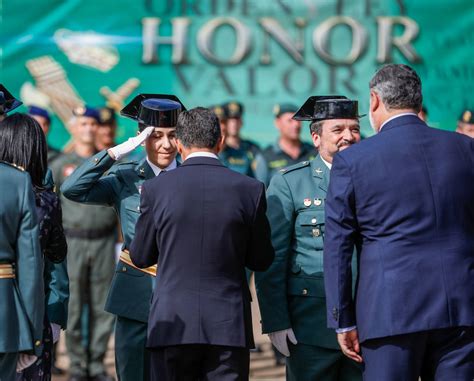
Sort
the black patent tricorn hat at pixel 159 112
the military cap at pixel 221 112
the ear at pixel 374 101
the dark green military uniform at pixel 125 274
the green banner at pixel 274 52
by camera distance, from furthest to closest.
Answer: the green banner at pixel 274 52 → the military cap at pixel 221 112 → the black patent tricorn hat at pixel 159 112 → the dark green military uniform at pixel 125 274 → the ear at pixel 374 101

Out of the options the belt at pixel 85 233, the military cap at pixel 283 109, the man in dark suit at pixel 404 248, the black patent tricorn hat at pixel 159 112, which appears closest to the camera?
the man in dark suit at pixel 404 248

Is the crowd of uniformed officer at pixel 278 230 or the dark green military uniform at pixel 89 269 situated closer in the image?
the crowd of uniformed officer at pixel 278 230

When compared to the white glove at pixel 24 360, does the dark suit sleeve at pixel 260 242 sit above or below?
above

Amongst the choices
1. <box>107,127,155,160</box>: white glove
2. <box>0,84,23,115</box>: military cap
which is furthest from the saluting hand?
<box>0,84,23,115</box>: military cap

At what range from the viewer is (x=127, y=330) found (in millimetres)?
5297

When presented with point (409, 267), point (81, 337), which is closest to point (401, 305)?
point (409, 267)

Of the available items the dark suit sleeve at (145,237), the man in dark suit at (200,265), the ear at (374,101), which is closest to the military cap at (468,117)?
the ear at (374,101)

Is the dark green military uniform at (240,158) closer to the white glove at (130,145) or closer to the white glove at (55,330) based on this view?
the white glove at (130,145)

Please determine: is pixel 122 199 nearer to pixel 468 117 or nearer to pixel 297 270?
pixel 297 270

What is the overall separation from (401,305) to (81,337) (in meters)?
4.22

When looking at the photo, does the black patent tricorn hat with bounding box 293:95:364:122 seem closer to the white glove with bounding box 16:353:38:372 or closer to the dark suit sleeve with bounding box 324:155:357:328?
the dark suit sleeve with bounding box 324:155:357:328

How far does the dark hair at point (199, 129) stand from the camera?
15.5 feet

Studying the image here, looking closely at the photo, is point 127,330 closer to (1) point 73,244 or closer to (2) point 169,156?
(2) point 169,156

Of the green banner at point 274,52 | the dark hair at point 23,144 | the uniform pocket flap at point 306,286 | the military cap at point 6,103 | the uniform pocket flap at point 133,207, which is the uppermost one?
the green banner at point 274,52
